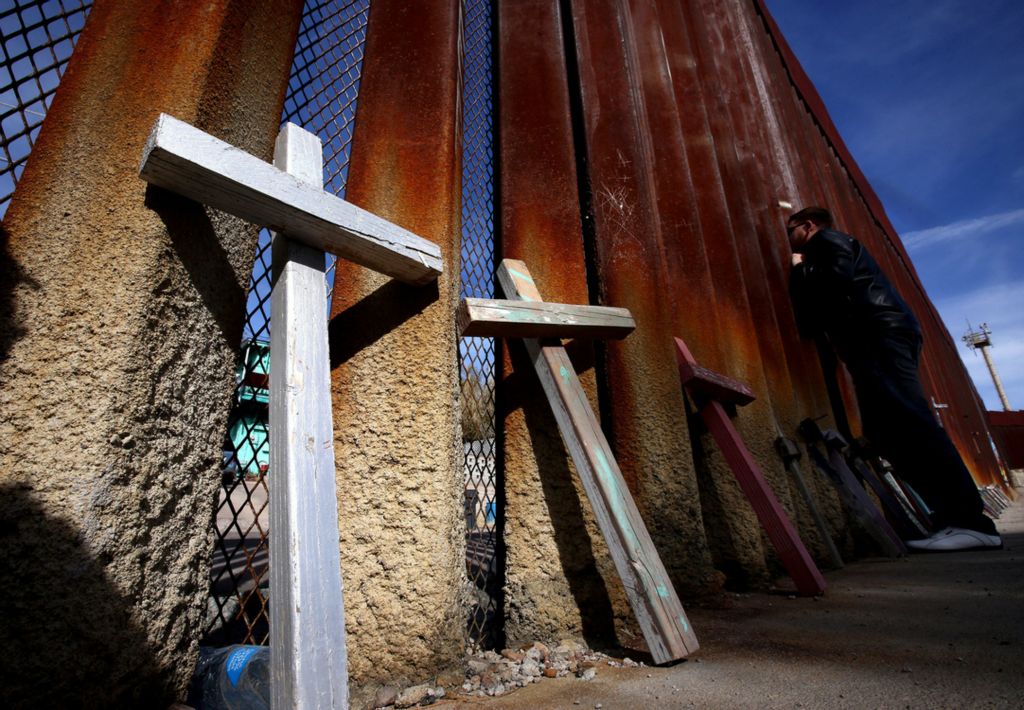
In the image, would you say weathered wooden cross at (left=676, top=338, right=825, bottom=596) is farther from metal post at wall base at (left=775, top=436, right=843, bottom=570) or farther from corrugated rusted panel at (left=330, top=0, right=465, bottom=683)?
corrugated rusted panel at (left=330, top=0, right=465, bottom=683)

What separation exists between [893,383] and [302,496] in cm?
459

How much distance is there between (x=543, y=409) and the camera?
2.10 m

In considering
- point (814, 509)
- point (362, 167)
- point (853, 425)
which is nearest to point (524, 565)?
point (362, 167)

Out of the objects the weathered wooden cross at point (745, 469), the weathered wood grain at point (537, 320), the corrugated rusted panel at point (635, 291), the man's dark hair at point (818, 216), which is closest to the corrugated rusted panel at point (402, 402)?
the weathered wood grain at point (537, 320)

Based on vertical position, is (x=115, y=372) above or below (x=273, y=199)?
below

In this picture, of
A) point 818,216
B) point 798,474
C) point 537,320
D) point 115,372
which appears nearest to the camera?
point 115,372

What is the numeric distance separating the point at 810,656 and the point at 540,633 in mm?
889

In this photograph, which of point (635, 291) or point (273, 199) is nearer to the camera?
point (273, 199)

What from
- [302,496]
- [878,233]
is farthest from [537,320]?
[878,233]

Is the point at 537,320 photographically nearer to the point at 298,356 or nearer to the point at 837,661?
the point at 298,356

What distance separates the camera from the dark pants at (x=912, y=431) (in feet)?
12.3

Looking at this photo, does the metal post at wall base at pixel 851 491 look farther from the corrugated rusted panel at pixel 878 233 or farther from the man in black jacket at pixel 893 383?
the corrugated rusted panel at pixel 878 233

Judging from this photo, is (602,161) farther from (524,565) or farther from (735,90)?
(735,90)

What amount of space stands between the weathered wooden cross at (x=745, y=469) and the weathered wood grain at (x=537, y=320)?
62 centimetres
